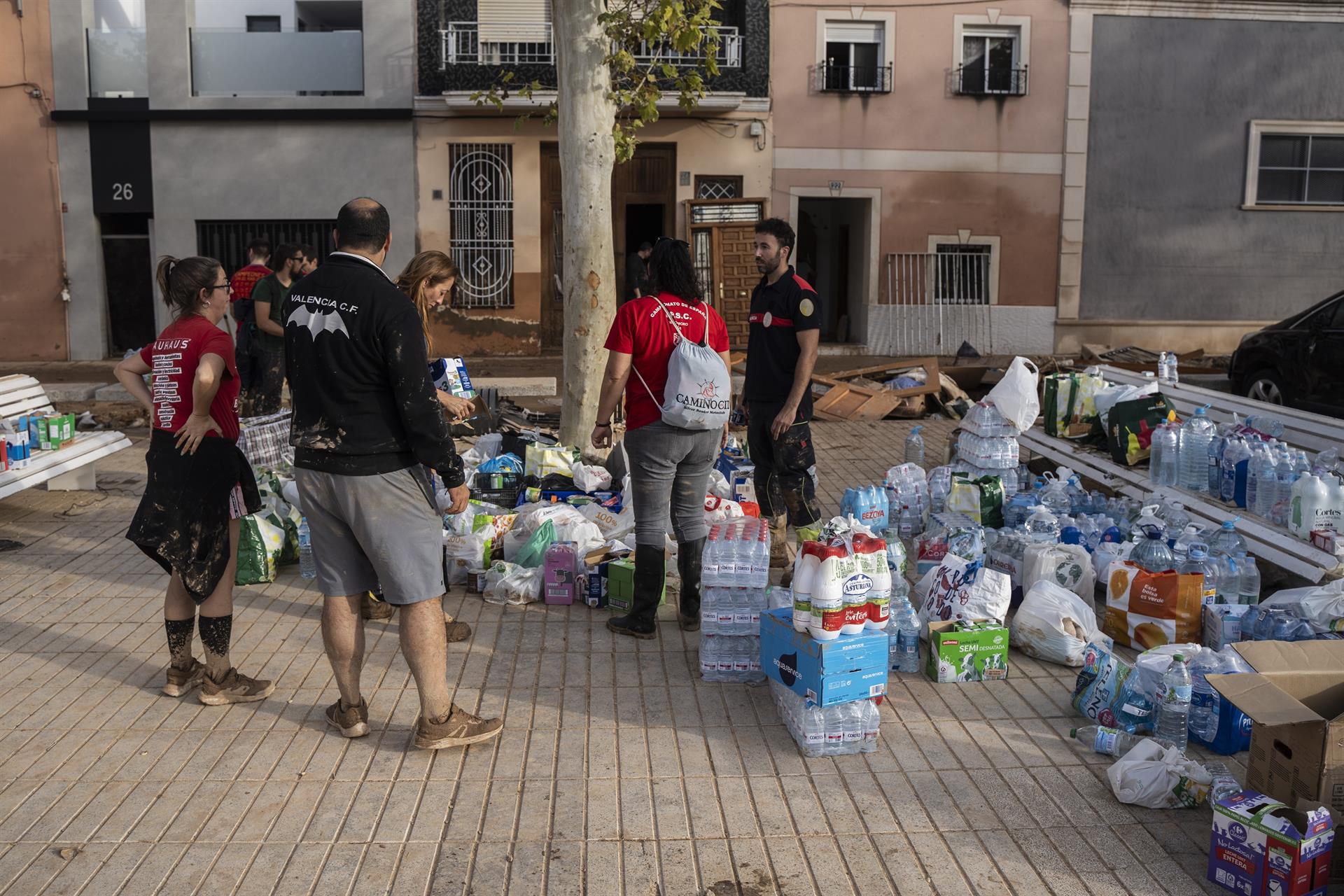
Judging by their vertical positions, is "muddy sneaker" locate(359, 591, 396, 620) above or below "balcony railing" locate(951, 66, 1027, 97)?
below

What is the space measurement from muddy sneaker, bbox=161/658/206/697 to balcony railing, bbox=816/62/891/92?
56.2ft

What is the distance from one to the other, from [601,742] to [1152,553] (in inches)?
128

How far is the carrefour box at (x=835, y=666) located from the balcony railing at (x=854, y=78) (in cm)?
1701

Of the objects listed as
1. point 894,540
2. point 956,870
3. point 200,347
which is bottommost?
point 956,870

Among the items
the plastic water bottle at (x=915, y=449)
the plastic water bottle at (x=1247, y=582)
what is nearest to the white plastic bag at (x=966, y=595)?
the plastic water bottle at (x=1247, y=582)

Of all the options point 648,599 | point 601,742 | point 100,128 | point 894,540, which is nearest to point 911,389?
point 894,540

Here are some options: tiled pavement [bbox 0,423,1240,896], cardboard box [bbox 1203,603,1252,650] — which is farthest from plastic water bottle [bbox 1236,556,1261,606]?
tiled pavement [bbox 0,423,1240,896]

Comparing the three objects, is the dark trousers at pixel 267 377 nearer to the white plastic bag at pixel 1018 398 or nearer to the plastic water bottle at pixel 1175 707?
the white plastic bag at pixel 1018 398

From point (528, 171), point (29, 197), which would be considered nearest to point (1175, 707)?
point (528, 171)

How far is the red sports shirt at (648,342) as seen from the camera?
5516 millimetres

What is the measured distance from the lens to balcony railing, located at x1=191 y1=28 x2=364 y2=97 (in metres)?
19.6

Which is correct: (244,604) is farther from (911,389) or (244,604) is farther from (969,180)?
(969,180)

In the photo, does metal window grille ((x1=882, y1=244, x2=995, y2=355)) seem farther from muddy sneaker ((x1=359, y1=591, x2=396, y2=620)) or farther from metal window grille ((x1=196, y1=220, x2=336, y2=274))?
muddy sneaker ((x1=359, y1=591, x2=396, y2=620))

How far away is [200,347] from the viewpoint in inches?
187
